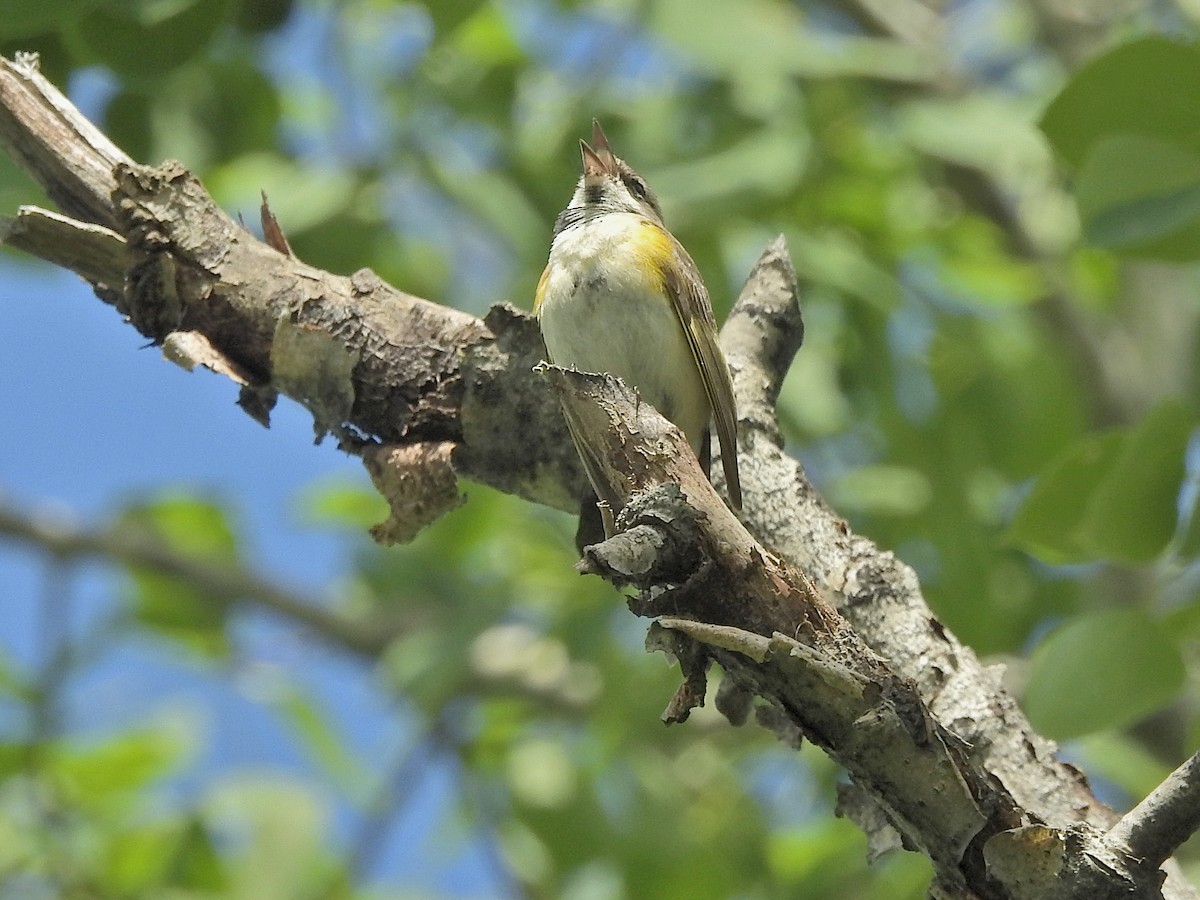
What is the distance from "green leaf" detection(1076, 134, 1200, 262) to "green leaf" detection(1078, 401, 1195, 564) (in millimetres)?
319

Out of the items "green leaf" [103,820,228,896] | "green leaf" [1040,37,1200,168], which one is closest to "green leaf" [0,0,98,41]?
"green leaf" [1040,37,1200,168]

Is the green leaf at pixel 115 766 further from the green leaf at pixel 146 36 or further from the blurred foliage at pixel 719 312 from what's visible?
the green leaf at pixel 146 36

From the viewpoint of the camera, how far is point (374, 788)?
5.30m

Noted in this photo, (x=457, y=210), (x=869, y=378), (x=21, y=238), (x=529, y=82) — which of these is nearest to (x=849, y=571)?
(x=21, y=238)

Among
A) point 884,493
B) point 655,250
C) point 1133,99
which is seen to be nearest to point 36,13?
point 655,250

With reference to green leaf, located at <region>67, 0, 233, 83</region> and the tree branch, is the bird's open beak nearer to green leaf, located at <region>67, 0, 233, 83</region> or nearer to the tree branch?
green leaf, located at <region>67, 0, 233, 83</region>

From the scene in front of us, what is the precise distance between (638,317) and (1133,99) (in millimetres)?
1404

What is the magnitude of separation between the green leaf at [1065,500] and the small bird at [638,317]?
2.64 feet

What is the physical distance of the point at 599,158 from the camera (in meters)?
4.24

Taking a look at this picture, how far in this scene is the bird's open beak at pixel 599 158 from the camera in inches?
167

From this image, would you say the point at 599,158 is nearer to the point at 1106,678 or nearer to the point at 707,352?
the point at 707,352

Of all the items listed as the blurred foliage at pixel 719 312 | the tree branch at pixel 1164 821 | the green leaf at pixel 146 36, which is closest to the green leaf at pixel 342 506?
the blurred foliage at pixel 719 312

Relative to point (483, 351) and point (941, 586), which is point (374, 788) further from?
point (483, 351)

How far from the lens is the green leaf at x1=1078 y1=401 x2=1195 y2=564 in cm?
252
